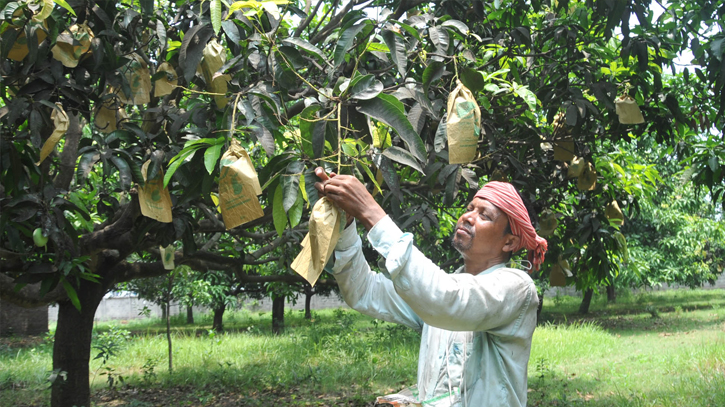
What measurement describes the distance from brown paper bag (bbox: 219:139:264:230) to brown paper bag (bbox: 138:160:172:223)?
57cm

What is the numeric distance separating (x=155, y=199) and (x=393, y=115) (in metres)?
0.96

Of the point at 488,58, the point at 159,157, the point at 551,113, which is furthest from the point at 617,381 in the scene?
the point at 159,157

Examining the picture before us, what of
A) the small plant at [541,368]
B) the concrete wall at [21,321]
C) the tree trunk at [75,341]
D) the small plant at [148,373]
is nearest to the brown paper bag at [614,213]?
the small plant at [541,368]

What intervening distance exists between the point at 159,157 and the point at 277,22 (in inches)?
26.2

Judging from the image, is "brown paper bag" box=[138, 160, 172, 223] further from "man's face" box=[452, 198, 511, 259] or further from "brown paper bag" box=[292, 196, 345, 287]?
"man's face" box=[452, 198, 511, 259]

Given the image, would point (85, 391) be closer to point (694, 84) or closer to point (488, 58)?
point (488, 58)

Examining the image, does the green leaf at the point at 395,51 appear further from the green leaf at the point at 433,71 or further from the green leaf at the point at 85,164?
the green leaf at the point at 85,164

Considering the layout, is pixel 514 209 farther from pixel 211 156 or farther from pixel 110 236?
pixel 110 236

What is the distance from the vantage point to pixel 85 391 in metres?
4.32

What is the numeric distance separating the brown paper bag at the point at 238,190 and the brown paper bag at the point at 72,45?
1.20 meters

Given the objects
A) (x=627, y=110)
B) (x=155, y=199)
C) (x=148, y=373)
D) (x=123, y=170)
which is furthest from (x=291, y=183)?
(x=148, y=373)

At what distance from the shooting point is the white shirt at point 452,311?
1290mm

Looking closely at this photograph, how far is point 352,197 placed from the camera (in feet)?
4.36

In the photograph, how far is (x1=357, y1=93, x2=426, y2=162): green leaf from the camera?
149 centimetres
